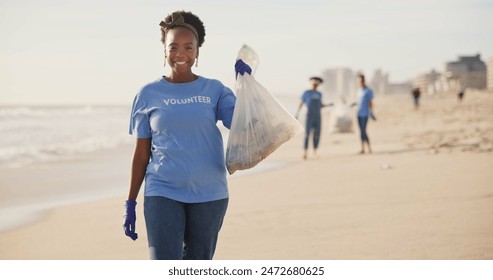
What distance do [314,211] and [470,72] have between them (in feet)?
160

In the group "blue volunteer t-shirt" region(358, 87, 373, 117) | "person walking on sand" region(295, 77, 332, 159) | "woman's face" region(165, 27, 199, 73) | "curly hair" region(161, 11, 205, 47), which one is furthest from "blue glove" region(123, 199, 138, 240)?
"blue volunteer t-shirt" region(358, 87, 373, 117)

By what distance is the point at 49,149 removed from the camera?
1329 cm

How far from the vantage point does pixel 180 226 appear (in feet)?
8.53

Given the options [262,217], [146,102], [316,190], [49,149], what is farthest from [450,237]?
[49,149]

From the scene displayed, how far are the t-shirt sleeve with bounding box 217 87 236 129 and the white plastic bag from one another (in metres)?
0.02

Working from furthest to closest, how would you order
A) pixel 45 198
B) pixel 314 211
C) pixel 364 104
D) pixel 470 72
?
pixel 470 72 < pixel 364 104 < pixel 45 198 < pixel 314 211

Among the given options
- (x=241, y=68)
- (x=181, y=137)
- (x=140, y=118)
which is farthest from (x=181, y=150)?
(x=241, y=68)

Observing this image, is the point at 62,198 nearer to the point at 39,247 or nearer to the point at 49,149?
the point at 39,247

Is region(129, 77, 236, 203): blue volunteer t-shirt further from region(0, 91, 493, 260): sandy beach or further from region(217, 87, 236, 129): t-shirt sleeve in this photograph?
region(0, 91, 493, 260): sandy beach

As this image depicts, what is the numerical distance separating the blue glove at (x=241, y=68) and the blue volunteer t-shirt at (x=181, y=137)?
0.89ft

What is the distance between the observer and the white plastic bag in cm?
277

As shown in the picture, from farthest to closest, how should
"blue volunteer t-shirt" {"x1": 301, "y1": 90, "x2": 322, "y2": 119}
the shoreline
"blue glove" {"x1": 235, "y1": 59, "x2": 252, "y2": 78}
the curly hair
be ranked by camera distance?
1. "blue volunteer t-shirt" {"x1": 301, "y1": 90, "x2": 322, "y2": 119}
2. the shoreline
3. "blue glove" {"x1": 235, "y1": 59, "x2": 252, "y2": 78}
4. the curly hair

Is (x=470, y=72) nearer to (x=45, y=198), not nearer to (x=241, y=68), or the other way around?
(x=45, y=198)

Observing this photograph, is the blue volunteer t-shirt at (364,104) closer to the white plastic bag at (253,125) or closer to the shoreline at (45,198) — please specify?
the shoreline at (45,198)
